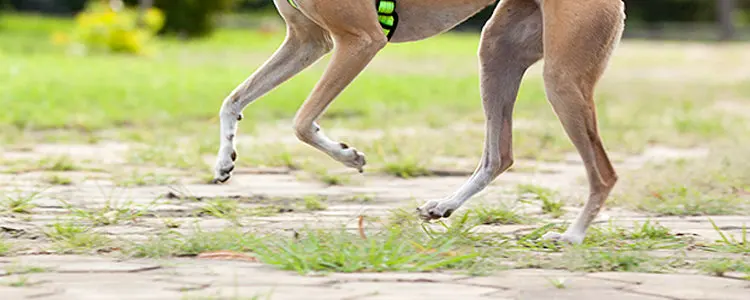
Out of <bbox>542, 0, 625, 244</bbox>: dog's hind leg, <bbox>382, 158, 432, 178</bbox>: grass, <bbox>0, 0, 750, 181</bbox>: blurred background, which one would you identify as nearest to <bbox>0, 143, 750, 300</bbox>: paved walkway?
<bbox>542, 0, 625, 244</bbox>: dog's hind leg

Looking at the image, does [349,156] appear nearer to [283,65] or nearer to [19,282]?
[283,65]

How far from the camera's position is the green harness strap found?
16.7 feet

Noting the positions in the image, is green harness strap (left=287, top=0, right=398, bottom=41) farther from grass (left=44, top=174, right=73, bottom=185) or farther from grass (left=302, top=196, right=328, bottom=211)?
grass (left=44, top=174, right=73, bottom=185)

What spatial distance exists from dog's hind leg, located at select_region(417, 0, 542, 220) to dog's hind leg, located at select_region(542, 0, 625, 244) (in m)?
0.39

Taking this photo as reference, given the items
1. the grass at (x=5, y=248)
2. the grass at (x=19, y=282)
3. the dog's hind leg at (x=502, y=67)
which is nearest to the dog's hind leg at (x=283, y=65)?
the dog's hind leg at (x=502, y=67)

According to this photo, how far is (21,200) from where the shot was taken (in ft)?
17.4

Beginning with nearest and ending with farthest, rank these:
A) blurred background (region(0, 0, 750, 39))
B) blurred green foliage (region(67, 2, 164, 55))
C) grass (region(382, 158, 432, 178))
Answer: grass (region(382, 158, 432, 178)) < blurred green foliage (region(67, 2, 164, 55)) < blurred background (region(0, 0, 750, 39))

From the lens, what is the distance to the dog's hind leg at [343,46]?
16.4ft

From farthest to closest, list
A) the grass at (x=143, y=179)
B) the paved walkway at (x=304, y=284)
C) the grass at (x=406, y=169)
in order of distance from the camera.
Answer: the grass at (x=406, y=169) < the grass at (x=143, y=179) < the paved walkway at (x=304, y=284)

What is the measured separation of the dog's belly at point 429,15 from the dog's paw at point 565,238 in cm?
108

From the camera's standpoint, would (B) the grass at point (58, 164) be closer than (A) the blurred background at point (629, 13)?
Yes

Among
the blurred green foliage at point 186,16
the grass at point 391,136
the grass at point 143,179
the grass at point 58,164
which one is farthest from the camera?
the blurred green foliage at point 186,16

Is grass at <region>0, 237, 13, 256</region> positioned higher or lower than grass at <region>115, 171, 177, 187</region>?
higher

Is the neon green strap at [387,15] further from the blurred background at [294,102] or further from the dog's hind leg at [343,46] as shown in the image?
the blurred background at [294,102]
